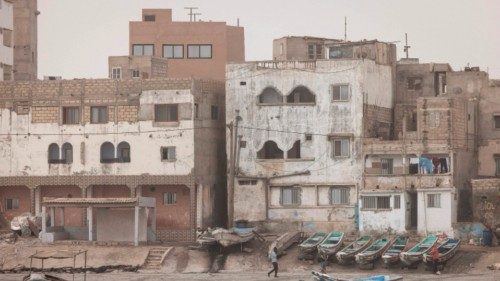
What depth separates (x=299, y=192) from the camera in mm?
87688

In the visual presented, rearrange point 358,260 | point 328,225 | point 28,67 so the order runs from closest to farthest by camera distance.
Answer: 1. point 358,260
2. point 328,225
3. point 28,67

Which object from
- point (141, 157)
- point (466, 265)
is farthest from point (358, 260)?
point (141, 157)

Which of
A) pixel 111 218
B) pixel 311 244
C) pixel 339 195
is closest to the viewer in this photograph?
pixel 311 244

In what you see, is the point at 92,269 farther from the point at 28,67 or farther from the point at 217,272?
the point at 28,67

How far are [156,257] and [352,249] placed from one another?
10.2m

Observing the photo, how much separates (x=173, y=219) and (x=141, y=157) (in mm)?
3823

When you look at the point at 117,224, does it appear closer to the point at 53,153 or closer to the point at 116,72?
the point at 53,153

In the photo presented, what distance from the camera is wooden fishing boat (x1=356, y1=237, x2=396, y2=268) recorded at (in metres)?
77.9

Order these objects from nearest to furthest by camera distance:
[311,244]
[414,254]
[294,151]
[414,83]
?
[414,254] < [311,244] < [294,151] < [414,83]

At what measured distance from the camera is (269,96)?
88812 millimetres

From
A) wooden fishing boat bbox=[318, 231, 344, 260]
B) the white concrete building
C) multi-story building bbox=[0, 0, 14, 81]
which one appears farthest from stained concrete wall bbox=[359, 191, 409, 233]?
multi-story building bbox=[0, 0, 14, 81]

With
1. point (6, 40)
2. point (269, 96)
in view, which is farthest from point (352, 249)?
point (6, 40)

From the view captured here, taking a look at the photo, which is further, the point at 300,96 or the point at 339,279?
the point at 300,96

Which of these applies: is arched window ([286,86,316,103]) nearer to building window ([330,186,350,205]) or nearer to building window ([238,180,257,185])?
building window ([238,180,257,185])
